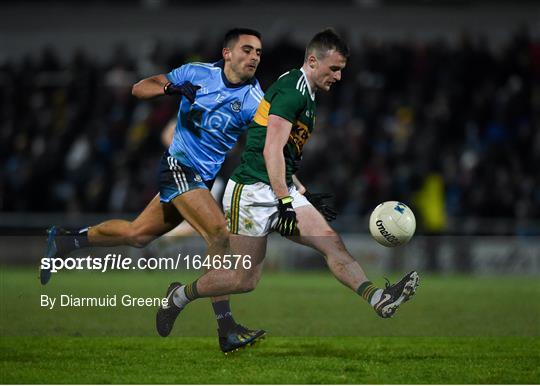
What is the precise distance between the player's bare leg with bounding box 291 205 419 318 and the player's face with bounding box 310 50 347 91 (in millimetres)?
985

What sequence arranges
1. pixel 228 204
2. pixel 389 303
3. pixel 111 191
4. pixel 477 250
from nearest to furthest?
1. pixel 389 303
2. pixel 228 204
3. pixel 477 250
4. pixel 111 191

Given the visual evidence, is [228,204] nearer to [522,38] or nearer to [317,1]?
[522,38]

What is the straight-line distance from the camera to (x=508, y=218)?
18297 millimetres

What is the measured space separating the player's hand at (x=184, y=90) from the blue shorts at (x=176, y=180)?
26.2 inches

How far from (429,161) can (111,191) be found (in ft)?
19.9

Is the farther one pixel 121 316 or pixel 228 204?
pixel 121 316

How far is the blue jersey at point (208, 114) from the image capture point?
8523 mm

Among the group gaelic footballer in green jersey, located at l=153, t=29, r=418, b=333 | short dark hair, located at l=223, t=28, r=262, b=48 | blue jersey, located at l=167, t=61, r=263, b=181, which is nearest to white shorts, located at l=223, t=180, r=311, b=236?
gaelic footballer in green jersey, located at l=153, t=29, r=418, b=333

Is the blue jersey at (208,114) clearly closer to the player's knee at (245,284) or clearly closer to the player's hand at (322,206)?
the player's hand at (322,206)

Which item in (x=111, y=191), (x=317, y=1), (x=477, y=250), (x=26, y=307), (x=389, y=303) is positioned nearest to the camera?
(x=389, y=303)

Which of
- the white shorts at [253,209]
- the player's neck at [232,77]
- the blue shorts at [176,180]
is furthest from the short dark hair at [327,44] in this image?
the blue shorts at [176,180]

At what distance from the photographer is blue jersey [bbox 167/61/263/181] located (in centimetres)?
852

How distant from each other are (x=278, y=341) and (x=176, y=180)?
1636 millimetres

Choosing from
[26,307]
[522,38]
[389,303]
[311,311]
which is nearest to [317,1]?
[522,38]
